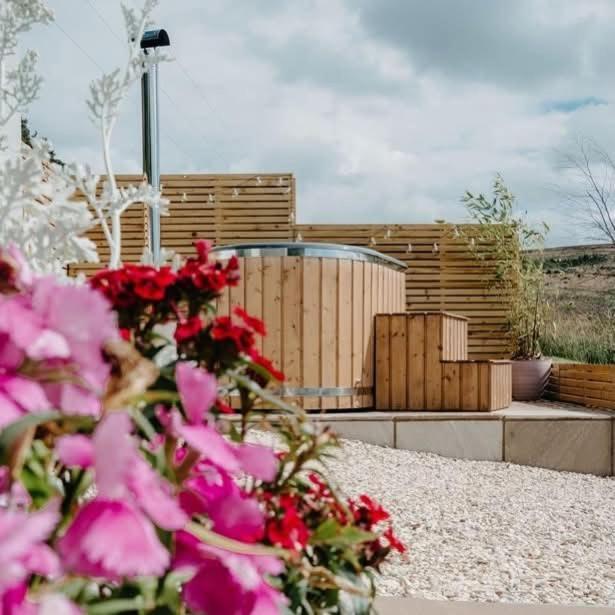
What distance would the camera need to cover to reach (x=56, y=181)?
1.26 m

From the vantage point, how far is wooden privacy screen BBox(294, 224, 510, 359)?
8.92 m

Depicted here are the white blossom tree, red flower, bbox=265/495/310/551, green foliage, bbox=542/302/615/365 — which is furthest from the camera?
green foliage, bbox=542/302/615/365

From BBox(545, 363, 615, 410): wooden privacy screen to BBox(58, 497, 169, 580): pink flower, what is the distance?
6.40 meters

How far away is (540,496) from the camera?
14.2ft

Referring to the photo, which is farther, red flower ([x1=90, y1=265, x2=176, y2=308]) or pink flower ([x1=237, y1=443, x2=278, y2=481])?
red flower ([x1=90, y1=265, x2=176, y2=308])

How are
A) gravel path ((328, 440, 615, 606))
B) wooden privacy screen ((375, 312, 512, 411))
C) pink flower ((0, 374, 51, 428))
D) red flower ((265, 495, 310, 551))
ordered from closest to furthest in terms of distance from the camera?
pink flower ((0, 374, 51, 428)) → red flower ((265, 495, 310, 551)) → gravel path ((328, 440, 615, 606)) → wooden privacy screen ((375, 312, 512, 411))

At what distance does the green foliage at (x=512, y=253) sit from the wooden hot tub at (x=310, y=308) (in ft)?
10.9

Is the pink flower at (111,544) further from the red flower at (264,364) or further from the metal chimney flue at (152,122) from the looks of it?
the metal chimney flue at (152,122)

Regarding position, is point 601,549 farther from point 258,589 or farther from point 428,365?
point 258,589

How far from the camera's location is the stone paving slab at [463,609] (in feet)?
4.72

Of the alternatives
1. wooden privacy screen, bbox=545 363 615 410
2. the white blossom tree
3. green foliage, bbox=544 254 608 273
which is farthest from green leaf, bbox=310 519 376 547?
green foliage, bbox=544 254 608 273

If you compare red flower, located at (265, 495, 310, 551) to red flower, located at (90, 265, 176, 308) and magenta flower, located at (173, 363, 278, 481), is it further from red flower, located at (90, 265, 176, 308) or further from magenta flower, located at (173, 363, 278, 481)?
red flower, located at (90, 265, 176, 308)

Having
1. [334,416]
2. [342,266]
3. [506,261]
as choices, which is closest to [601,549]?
[334,416]

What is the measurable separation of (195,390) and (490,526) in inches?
135
